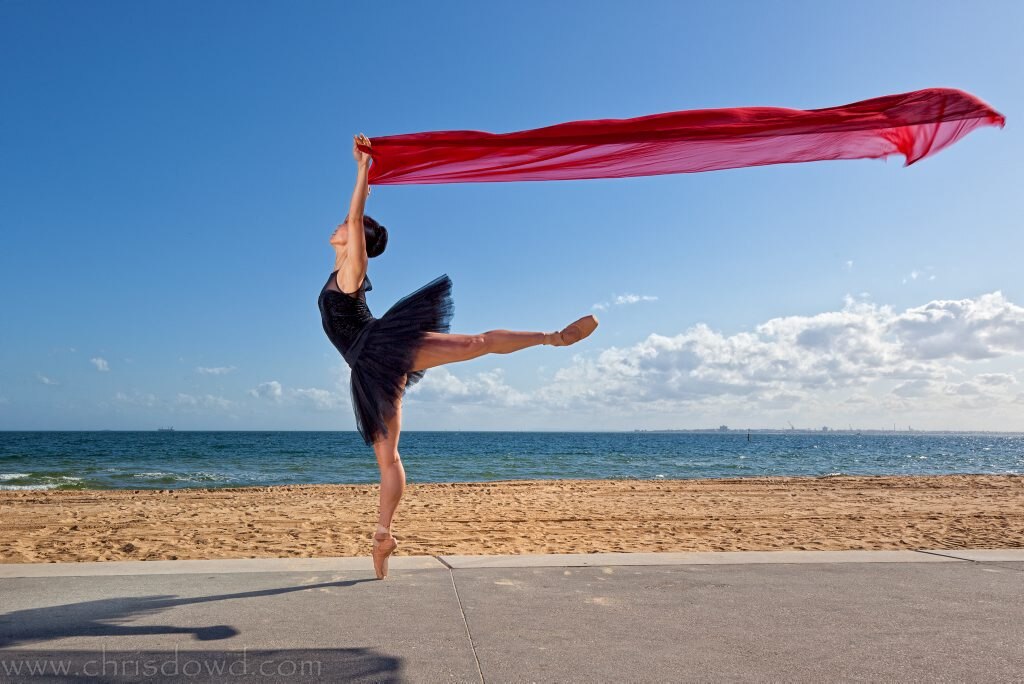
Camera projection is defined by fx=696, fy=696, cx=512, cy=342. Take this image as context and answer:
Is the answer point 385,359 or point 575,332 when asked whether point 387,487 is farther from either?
point 575,332

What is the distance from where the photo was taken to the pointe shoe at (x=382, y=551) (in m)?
4.01

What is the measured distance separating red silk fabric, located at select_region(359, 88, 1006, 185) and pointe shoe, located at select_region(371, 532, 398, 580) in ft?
7.43

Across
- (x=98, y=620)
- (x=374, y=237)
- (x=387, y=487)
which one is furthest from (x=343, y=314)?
(x=98, y=620)

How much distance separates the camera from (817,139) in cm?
419

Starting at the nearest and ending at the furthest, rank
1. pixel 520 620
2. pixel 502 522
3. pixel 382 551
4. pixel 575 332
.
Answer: pixel 520 620, pixel 575 332, pixel 382 551, pixel 502 522

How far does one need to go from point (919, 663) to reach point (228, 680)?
8.61ft

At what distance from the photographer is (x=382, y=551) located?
402cm

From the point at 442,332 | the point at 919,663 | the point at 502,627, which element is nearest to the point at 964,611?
the point at 919,663

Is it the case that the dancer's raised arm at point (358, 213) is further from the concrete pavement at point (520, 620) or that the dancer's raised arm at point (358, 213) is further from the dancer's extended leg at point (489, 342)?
the concrete pavement at point (520, 620)

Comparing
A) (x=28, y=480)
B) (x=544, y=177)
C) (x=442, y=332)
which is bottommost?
(x=28, y=480)

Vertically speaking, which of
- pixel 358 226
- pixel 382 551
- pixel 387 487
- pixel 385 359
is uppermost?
pixel 358 226

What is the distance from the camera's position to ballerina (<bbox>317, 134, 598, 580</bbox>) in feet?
12.8

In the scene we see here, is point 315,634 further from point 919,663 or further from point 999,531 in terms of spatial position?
point 999,531

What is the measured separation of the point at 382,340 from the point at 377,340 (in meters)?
0.03
